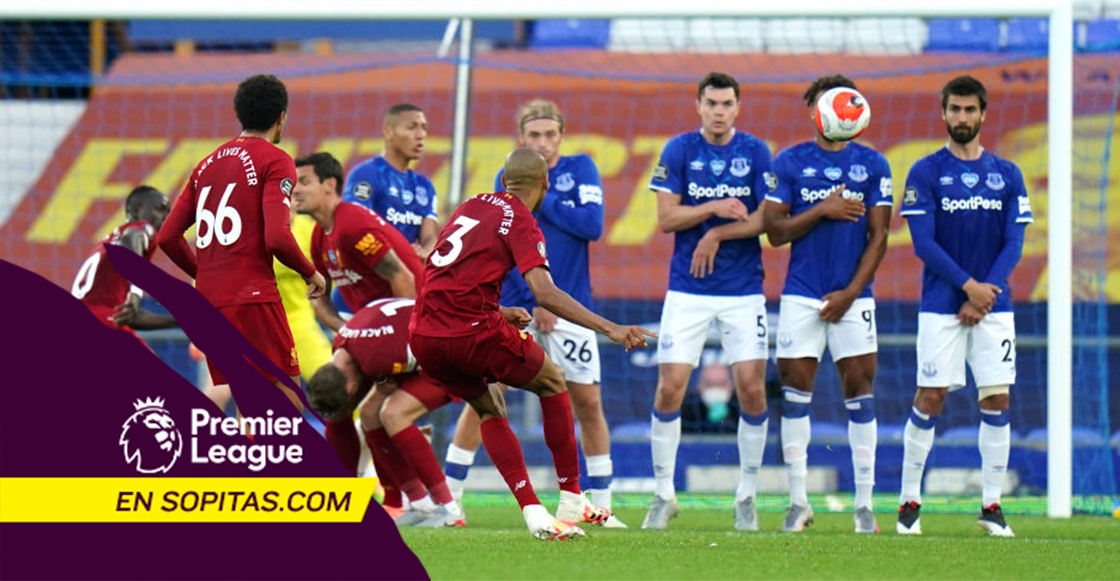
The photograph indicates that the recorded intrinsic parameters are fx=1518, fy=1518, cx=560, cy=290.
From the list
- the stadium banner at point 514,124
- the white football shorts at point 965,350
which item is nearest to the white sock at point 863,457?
the white football shorts at point 965,350

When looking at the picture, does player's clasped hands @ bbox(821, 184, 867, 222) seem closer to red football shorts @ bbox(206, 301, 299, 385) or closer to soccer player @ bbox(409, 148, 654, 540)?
soccer player @ bbox(409, 148, 654, 540)

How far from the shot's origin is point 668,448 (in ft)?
26.7

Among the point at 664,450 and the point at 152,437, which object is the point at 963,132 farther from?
the point at 152,437

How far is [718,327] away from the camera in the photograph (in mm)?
8117

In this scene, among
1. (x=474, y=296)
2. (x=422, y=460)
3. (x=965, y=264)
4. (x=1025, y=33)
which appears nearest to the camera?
(x=474, y=296)

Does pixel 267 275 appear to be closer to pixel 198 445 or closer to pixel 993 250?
pixel 198 445

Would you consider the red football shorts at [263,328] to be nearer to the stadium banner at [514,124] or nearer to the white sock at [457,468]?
the white sock at [457,468]

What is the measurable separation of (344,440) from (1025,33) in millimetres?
9730

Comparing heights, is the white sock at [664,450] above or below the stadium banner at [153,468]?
below

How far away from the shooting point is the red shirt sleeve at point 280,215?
6559 millimetres

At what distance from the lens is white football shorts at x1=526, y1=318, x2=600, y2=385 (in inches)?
325

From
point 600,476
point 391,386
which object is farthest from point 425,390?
point 600,476

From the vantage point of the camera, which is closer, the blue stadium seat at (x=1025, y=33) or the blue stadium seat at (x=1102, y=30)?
the blue stadium seat at (x=1102, y=30)

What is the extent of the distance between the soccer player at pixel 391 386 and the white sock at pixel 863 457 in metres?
2.11
